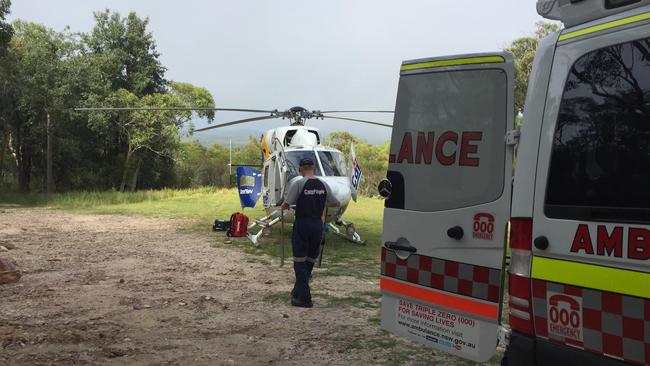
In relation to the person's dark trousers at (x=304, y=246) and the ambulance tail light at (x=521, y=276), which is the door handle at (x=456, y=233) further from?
the person's dark trousers at (x=304, y=246)

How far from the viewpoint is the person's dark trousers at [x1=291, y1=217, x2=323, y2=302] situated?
5699 mm

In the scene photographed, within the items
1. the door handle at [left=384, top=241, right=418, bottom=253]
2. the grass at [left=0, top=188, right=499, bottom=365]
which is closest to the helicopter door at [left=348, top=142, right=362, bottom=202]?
the grass at [left=0, top=188, right=499, bottom=365]

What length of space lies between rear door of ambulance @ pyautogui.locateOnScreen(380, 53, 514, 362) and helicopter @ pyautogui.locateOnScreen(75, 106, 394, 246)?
22.0 ft

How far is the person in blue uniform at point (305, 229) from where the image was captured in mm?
5703

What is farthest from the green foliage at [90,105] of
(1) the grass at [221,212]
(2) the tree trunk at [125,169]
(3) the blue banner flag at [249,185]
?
(3) the blue banner flag at [249,185]

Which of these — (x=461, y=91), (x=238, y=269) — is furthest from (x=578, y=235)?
(x=238, y=269)

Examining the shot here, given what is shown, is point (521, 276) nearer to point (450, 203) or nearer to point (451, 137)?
point (450, 203)

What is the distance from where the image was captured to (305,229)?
5711 mm

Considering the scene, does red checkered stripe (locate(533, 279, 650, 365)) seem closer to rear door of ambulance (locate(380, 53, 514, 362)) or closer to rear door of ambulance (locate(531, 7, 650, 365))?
rear door of ambulance (locate(531, 7, 650, 365))

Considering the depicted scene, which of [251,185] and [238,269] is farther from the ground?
[251,185]

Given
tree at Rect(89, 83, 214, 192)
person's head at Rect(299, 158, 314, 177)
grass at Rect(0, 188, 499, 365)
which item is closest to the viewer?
grass at Rect(0, 188, 499, 365)

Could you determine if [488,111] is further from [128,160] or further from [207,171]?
[207,171]

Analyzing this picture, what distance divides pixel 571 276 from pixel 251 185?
10210 millimetres

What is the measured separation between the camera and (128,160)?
30.6 meters
